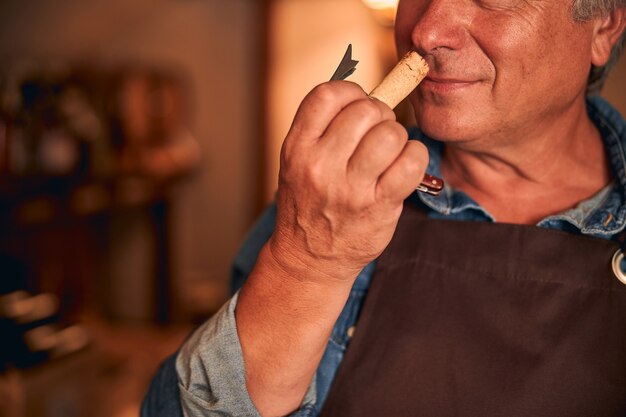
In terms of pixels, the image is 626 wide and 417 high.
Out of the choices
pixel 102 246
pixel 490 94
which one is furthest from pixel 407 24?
pixel 102 246

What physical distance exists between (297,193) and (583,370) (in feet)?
1.51

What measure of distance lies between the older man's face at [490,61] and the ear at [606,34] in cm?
6

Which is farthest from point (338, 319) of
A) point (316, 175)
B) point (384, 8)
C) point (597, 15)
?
point (384, 8)

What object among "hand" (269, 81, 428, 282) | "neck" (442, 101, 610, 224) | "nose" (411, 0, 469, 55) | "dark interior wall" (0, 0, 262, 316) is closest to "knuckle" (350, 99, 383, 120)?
"hand" (269, 81, 428, 282)

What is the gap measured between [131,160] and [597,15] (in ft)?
8.61

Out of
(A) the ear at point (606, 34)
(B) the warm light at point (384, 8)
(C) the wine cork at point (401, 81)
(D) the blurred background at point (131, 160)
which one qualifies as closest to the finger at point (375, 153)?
(C) the wine cork at point (401, 81)

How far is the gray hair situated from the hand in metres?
0.42

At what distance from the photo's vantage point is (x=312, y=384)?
0.93 metres

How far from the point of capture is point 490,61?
2.99ft

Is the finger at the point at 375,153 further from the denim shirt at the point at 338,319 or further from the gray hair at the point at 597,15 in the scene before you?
the gray hair at the point at 597,15

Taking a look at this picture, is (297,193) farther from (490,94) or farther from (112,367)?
(112,367)

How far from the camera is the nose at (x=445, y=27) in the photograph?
903mm

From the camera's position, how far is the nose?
0.90 metres

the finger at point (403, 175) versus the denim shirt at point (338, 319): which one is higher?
the finger at point (403, 175)
